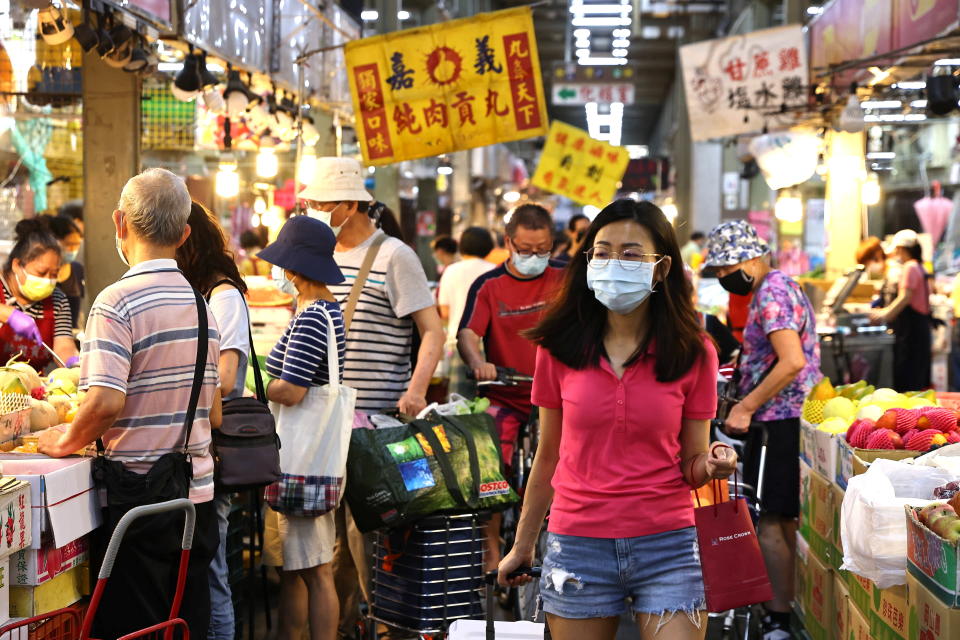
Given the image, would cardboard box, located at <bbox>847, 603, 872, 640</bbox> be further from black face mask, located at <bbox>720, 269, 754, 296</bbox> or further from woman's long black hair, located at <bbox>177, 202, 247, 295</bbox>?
woman's long black hair, located at <bbox>177, 202, 247, 295</bbox>

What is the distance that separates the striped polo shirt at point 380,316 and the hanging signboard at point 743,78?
367 inches

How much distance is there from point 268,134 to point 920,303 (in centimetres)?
788

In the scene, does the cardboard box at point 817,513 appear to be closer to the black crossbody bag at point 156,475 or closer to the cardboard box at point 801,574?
the cardboard box at point 801,574

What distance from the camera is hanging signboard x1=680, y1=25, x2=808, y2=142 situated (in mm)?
14453

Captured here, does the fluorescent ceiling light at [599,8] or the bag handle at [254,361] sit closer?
the bag handle at [254,361]

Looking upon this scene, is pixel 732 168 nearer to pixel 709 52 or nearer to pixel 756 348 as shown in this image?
pixel 709 52

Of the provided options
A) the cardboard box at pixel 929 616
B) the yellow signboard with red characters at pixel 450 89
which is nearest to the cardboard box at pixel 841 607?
the cardboard box at pixel 929 616

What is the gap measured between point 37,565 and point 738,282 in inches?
145

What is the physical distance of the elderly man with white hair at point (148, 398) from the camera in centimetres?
382

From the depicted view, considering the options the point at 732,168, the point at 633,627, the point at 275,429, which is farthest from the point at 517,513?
the point at 732,168

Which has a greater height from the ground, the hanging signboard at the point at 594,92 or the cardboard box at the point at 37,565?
the hanging signboard at the point at 594,92

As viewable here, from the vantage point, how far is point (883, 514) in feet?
13.5

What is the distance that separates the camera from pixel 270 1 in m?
12.2

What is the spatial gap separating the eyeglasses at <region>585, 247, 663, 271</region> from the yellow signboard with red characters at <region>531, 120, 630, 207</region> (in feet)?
31.5
